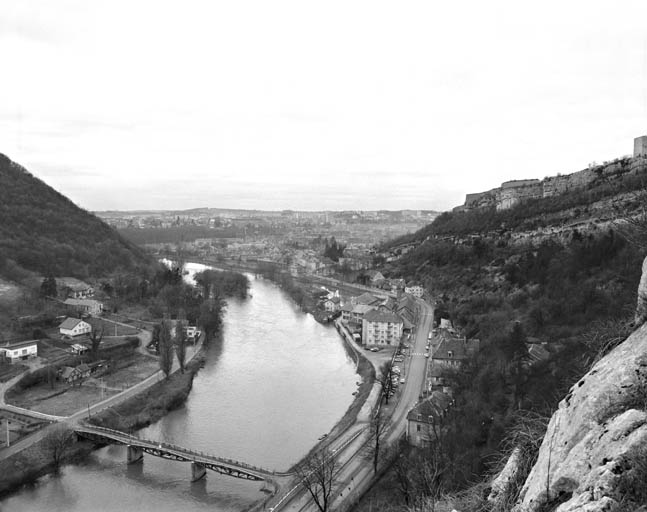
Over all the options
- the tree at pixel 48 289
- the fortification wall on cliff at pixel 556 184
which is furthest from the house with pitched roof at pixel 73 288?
the fortification wall on cliff at pixel 556 184

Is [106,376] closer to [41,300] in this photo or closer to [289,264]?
[41,300]

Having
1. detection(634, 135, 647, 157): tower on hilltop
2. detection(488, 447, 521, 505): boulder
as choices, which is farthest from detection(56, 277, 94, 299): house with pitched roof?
detection(634, 135, 647, 157): tower on hilltop

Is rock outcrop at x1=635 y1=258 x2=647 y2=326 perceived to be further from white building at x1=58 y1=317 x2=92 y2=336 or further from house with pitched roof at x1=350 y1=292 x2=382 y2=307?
house with pitched roof at x1=350 y1=292 x2=382 y2=307

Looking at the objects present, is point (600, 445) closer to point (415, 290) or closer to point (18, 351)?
point (18, 351)

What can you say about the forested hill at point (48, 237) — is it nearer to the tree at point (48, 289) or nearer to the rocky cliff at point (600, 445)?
the tree at point (48, 289)

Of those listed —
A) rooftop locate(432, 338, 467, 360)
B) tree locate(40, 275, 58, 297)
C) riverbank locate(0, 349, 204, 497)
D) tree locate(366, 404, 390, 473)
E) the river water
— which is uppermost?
tree locate(40, 275, 58, 297)

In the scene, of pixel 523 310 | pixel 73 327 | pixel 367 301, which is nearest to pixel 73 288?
pixel 73 327

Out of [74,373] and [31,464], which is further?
[74,373]
